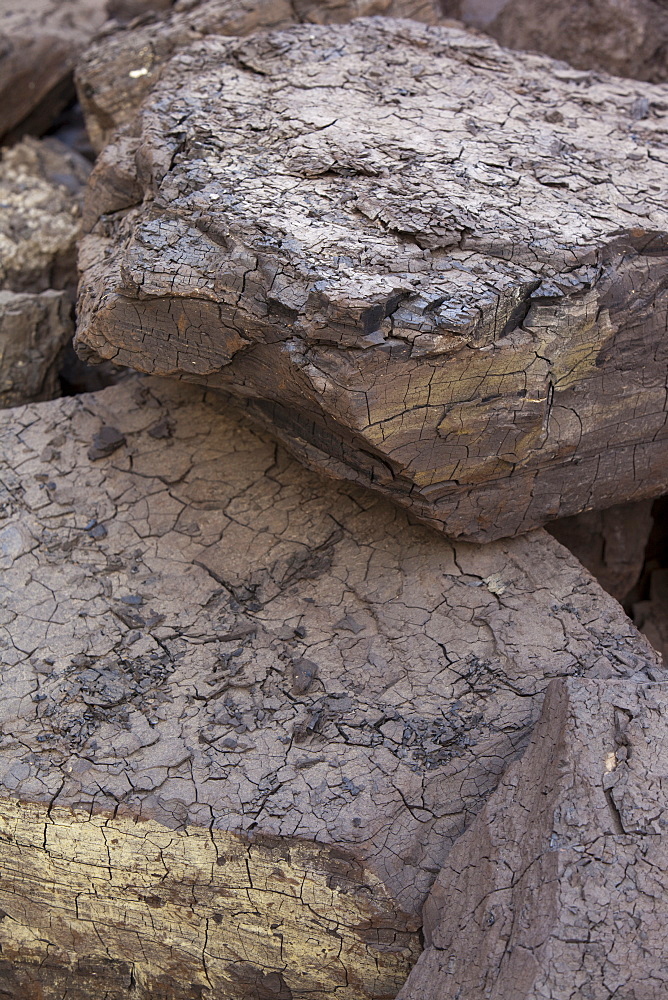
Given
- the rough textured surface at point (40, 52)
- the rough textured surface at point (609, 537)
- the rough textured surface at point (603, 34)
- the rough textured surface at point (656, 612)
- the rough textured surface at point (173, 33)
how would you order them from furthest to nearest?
the rough textured surface at point (40, 52)
the rough textured surface at point (603, 34)
the rough textured surface at point (173, 33)
the rough textured surface at point (656, 612)
the rough textured surface at point (609, 537)

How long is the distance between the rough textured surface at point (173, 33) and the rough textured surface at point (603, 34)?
1.97 ft

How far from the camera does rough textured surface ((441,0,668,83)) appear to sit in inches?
155

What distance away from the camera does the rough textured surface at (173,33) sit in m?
3.64

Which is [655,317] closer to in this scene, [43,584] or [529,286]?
[529,286]

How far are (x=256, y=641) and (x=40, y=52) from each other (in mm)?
3619

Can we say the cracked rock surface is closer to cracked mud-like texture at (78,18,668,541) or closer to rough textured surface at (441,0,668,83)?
cracked mud-like texture at (78,18,668,541)

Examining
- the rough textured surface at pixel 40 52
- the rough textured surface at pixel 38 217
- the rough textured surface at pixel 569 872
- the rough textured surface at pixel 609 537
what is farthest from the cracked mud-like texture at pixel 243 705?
the rough textured surface at pixel 40 52

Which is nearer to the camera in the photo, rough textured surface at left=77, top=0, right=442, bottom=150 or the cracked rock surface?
the cracked rock surface

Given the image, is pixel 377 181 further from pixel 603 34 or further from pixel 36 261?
pixel 603 34

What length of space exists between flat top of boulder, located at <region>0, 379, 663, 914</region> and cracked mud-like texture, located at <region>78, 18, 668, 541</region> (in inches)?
9.6

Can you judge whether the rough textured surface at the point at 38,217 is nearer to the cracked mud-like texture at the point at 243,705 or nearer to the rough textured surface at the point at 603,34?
the cracked mud-like texture at the point at 243,705

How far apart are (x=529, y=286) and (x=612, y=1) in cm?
259

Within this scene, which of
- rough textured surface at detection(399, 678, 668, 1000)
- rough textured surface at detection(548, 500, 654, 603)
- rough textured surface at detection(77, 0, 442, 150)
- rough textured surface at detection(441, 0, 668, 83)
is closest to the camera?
rough textured surface at detection(399, 678, 668, 1000)

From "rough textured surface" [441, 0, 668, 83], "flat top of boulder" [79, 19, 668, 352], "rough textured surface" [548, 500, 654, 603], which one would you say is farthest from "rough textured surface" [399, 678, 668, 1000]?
"rough textured surface" [441, 0, 668, 83]
